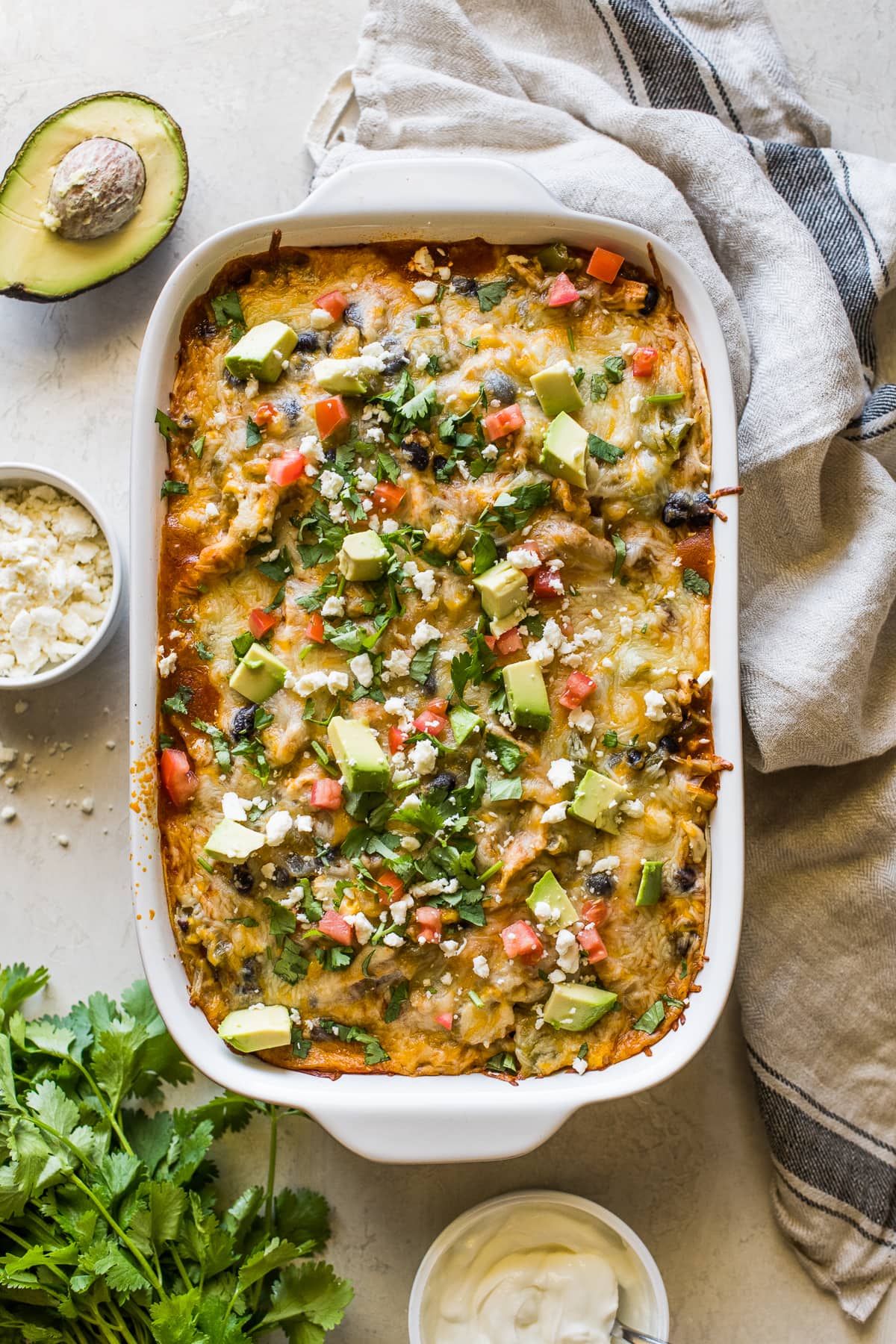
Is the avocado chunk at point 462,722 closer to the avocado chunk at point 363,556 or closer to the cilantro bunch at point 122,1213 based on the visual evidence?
the avocado chunk at point 363,556

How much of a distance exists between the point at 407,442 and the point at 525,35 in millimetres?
1225

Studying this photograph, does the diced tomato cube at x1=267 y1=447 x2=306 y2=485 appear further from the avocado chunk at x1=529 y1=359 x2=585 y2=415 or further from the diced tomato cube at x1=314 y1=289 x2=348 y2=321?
the avocado chunk at x1=529 y1=359 x2=585 y2=415

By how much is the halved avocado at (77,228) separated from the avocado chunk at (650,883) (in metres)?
1.88

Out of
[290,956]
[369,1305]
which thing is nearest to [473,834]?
[290,956]

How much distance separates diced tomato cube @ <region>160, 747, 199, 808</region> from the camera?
8.36ft

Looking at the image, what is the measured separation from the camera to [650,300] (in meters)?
2.62

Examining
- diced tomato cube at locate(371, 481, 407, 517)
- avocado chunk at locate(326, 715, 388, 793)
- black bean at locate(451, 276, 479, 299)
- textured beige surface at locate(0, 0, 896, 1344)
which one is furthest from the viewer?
textured beige surface at locate(0, 0, 896, 1344)

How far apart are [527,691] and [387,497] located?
519mm

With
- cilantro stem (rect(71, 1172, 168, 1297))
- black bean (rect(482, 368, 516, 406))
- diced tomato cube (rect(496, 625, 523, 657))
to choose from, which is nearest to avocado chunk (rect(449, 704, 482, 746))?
diced tomato cube (rect(496, 625, 523, 657))

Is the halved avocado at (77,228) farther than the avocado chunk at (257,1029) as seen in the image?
Yes

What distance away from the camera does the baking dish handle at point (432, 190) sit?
255 cm

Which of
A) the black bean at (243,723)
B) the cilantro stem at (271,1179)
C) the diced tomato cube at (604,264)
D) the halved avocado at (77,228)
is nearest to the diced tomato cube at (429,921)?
the black bean at (243,723)

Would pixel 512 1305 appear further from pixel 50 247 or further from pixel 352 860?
pixel 50 247

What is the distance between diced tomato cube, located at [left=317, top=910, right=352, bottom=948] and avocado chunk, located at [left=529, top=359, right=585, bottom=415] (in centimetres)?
118
